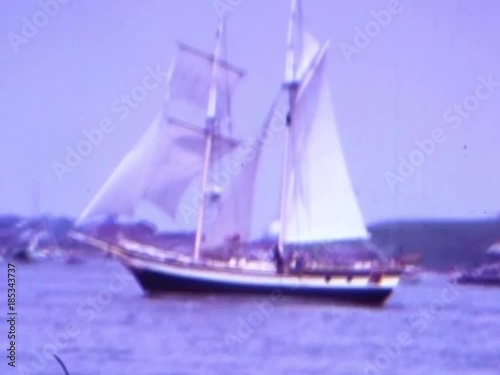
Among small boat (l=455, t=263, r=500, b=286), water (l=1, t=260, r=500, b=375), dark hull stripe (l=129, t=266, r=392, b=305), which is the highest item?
dark hull stripe (l=129, t=266, r=392, b=305)

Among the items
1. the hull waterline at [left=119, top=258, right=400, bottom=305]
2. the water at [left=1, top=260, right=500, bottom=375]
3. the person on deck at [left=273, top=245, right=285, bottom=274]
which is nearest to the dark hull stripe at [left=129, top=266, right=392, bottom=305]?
the hull waterline at [left=119, top=258, right=400, bottom=305]

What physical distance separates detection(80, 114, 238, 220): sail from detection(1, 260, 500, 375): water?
0.37 metres

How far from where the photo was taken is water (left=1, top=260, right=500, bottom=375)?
6.34 metres

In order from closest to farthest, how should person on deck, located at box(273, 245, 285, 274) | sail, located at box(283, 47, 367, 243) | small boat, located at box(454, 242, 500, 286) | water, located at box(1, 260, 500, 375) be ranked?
water, located at box(1, 260, 500, 375), small boat, located at box(454, 242, 500, 286), sail, located at box(283, 47, 367, 243), person on deck, located at box(273, 245, 285, 274)

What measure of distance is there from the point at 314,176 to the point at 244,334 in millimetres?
1690

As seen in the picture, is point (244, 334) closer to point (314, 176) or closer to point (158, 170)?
point (314, 176)

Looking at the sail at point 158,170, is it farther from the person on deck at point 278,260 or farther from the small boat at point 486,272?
the small boat at point 486,272

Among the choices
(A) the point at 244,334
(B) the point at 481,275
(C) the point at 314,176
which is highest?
(C) the point at 314,176

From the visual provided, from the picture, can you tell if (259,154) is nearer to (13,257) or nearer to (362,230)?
(362,230)

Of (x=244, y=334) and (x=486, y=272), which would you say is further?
(x=244, y=334)

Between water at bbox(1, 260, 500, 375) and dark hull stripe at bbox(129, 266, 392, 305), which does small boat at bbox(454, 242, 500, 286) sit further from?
dark hull stripe at bbox(129, 266, 392, 305)

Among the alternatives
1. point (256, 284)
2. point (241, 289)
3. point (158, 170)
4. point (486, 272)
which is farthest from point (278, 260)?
point (486, 272)

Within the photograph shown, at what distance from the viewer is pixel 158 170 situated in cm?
877

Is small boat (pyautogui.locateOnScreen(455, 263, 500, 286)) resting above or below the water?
above
